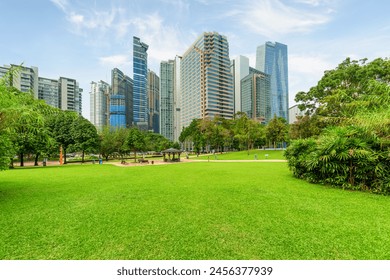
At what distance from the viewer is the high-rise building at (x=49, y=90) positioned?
7986 cm

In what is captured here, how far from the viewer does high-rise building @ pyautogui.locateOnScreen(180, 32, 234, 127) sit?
287ft

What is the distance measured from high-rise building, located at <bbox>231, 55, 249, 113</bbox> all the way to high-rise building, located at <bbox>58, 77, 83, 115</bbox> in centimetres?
8968

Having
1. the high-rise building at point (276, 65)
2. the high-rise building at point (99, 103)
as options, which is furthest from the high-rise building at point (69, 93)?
the high-rise building at point (276, 65)

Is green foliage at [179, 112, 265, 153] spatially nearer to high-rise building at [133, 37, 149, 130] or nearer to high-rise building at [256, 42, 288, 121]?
high-rise building at [133, 37, 149, 130]

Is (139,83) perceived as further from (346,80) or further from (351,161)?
(351,161)

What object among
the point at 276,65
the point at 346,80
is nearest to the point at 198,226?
the point at 346,80

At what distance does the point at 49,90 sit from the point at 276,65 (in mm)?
157652

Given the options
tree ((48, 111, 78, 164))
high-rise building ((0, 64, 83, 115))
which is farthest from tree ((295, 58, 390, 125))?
high-rise building ((0, 64, 83, 115))

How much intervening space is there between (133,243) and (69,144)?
94.2 feet

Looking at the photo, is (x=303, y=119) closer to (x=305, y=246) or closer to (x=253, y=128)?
(x=253, y=128)

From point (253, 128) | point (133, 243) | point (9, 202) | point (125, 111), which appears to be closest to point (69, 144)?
point (9, 202)

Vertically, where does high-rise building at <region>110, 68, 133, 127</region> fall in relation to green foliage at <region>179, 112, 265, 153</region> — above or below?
above

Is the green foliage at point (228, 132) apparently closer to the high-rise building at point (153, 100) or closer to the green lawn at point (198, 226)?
the green lawn at point (198, 226)
